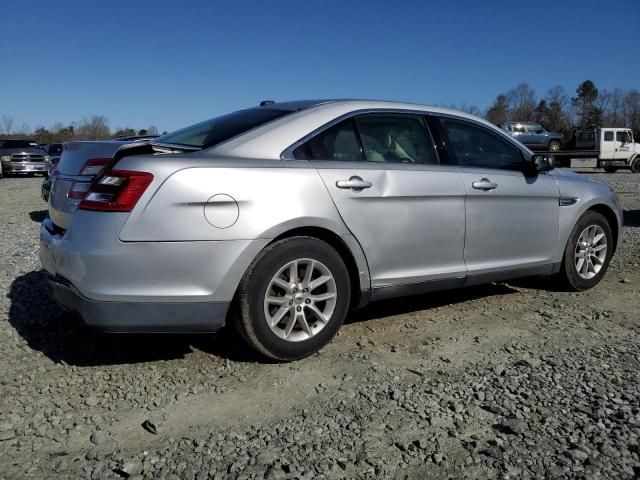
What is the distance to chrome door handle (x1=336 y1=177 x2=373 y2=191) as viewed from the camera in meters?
3.42

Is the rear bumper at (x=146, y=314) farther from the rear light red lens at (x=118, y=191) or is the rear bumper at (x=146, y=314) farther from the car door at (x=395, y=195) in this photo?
the car door at (x=395, y=195)

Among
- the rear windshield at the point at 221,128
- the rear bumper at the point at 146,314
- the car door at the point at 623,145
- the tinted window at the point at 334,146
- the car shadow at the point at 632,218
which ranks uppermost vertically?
the car door at the point at 623,145

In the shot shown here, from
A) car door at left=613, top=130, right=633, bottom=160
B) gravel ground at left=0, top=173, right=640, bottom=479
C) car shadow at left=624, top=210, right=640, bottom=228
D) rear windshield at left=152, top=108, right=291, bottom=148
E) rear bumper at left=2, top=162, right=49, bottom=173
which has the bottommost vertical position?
gravel ground at left=0, top=173, right=640, bottom=479

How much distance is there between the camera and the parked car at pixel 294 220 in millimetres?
2914

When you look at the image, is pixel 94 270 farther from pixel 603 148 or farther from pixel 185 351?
pixel 603 148

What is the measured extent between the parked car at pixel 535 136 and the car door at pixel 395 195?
29394mm

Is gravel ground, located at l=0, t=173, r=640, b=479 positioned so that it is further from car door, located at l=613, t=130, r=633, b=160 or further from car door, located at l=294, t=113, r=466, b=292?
car door, located at l=613, t=130, r=633, b=160

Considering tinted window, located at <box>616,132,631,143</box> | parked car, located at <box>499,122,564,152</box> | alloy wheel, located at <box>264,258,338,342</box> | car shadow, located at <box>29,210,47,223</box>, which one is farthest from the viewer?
parked car, located at <box>499,122,564,152</box>

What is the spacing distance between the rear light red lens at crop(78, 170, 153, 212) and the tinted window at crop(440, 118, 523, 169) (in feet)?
7.40

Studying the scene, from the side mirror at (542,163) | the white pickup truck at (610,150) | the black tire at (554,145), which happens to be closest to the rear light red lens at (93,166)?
the side mirror at (542,163)

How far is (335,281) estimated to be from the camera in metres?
3.42

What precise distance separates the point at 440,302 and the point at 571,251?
1244 mm

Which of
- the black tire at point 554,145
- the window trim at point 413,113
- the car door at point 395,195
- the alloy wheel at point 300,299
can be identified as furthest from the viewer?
the black tire at point 554,145

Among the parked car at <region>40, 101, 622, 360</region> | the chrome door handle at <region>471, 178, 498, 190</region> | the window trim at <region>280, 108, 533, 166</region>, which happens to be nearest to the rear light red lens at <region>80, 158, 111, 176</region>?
the parked car at <region>40, 101, 622, 360</region>
